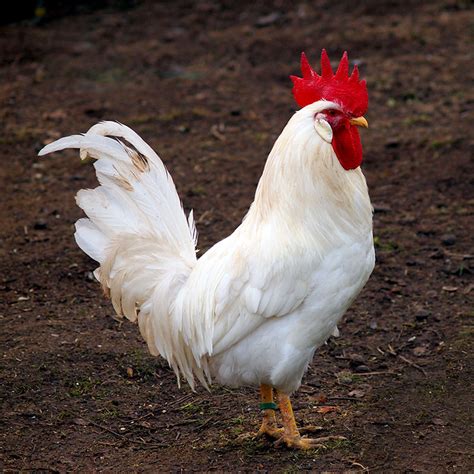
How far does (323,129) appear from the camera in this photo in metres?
4.42

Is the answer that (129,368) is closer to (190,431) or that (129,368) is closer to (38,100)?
(190,431)

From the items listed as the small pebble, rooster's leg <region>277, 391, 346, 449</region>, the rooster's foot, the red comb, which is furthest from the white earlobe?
the small pebble

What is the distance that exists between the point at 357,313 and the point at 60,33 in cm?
739

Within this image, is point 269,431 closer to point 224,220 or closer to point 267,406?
point 267,406

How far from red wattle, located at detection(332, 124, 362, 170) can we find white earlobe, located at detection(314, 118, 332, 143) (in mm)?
43

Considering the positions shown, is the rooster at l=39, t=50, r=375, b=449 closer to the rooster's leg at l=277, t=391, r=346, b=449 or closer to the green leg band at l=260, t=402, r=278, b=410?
the rooster's leg at l=277, t=391, r=346, b=449

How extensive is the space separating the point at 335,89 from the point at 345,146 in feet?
1.05

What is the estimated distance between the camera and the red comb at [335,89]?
4473mm

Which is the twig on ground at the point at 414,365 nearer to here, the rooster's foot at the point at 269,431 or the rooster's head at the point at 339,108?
the rooster's foot at the point at 269,431

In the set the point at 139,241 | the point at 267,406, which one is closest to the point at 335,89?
the point at 139,241

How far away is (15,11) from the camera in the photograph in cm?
1223

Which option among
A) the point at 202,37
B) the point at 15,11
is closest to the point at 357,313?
the point at 202,37

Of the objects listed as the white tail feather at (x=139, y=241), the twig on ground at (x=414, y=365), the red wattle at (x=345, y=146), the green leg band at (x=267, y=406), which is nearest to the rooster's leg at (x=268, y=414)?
the green leg band at (x=267, y=406)

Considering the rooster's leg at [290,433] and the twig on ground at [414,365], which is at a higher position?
the rooster's leg at [290,433]
